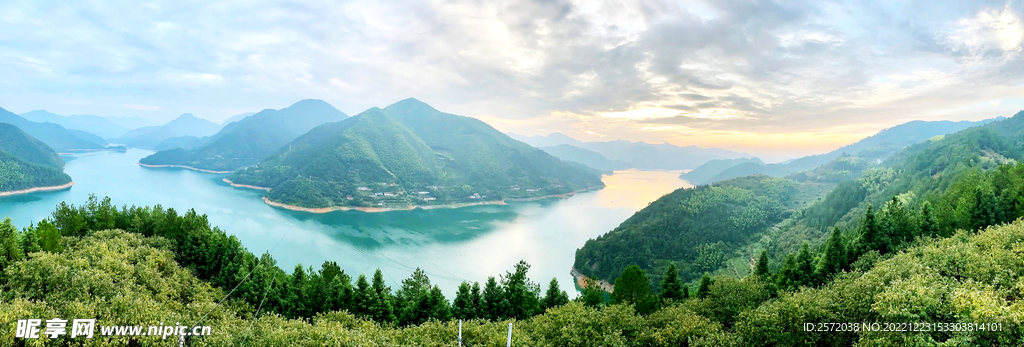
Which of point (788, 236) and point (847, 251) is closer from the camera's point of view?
point (847, 251)

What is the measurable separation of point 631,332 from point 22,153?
467 feet

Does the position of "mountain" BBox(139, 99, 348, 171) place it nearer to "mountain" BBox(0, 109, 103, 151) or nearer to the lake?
the lake

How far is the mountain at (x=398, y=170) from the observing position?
82062 millimetres

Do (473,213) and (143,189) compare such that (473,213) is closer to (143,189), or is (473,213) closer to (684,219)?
(684,219)

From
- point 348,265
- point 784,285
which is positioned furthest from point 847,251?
point 348,265

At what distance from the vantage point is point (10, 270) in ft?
34.7

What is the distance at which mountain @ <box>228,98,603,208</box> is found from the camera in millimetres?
82062

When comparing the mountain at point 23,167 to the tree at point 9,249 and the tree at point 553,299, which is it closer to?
the tree at point 9,249

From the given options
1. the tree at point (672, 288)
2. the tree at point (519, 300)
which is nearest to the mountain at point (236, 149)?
the tree at point (519, 300)

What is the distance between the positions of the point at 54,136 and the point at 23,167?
13158cm

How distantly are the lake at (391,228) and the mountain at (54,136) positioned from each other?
87.2m

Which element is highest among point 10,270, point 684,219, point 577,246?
point 10,270

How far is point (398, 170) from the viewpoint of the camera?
343 feet

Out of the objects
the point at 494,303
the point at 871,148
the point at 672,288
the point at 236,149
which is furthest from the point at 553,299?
the point at 871,148
